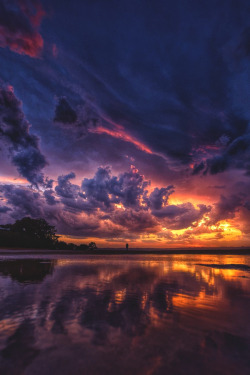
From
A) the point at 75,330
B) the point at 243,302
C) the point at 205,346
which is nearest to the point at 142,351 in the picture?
the point at 205,346

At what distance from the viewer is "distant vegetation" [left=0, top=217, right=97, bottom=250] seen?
72938 millimetres

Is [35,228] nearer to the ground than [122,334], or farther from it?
farther from it

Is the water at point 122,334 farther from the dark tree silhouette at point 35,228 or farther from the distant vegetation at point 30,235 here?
the dark tree silhouette at point 35,228

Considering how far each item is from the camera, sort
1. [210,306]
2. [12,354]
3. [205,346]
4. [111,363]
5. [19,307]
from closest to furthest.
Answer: [111,363], [12,354], [205,346], [19,307], [210,306]

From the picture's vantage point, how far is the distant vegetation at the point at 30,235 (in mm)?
72938

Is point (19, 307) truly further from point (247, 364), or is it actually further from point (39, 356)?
point (247, 364)

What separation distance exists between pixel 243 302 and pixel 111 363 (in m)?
7.89

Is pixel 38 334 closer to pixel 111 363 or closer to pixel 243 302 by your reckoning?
pixel 111 363

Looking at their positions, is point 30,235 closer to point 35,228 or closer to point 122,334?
point 35,228

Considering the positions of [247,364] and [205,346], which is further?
[205,346]

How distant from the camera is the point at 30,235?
275ft

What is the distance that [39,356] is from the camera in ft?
13.7

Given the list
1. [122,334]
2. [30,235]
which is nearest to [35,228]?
[30,235]

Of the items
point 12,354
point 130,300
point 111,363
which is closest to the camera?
point 111,363
